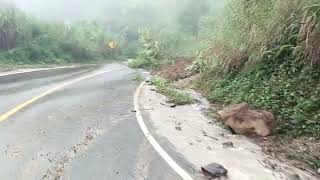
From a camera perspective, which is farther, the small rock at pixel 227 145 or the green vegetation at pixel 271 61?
the green vegetation at pixel 271 61

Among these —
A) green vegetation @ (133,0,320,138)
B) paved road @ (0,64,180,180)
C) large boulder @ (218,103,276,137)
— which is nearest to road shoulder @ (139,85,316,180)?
large boulder @ (218,103,276,137)

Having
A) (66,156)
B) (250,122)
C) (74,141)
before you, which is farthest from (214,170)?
(250,122)

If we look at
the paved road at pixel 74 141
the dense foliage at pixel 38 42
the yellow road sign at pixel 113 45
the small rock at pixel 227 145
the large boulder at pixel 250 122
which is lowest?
the yellow road sign at pixel 113 45

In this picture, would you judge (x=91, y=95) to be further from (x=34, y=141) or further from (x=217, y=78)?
(x=34, y=141)

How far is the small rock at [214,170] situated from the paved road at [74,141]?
460 mm

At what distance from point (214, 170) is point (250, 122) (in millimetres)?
3349

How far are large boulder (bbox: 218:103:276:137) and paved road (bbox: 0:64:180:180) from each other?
2055 millimetres

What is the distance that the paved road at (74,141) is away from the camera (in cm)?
667

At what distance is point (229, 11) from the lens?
18.3 meters

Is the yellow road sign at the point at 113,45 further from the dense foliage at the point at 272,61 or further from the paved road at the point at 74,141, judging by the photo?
the paved road at the point at 74,141

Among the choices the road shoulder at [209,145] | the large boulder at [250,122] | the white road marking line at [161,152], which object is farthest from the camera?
the large boulder at [250,122]

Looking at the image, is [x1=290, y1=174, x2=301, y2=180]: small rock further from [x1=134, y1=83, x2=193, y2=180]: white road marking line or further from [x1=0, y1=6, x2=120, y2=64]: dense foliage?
[x1=0, y1=6, x2=120, y2=64]: dense foliage

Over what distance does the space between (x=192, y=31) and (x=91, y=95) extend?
1569 inches

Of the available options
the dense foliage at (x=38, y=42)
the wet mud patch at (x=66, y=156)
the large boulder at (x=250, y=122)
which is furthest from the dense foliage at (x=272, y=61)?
the dense foliage at (x=38, y=42)
